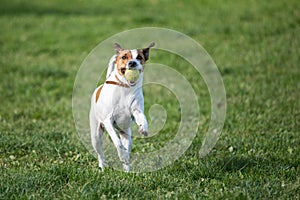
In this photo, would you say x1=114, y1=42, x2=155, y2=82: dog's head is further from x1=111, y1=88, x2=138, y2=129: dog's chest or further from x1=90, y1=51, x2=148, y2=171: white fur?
x1=111, y1=88, x2=138, y2=129: dog's chest

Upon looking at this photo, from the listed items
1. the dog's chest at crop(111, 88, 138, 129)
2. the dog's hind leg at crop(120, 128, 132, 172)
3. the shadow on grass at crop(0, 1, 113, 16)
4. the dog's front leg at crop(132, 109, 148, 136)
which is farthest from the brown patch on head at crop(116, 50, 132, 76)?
the shadow on grass at crop(0, 1, 113, 16)

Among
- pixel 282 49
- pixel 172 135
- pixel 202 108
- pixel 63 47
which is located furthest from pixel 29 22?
pixel 172 135

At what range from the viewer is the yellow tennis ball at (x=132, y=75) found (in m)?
5.36

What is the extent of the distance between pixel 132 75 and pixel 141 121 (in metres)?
0.45

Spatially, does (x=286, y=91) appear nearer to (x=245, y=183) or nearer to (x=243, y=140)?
(x=243, y=140)

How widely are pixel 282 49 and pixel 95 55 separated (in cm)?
430

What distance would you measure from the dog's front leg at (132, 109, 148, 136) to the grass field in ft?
1.66

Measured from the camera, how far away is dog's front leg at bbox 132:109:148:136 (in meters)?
5.37

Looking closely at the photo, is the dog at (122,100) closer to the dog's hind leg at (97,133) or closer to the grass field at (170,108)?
the dog's hind leg at (97,133)

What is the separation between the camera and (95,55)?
1309cm

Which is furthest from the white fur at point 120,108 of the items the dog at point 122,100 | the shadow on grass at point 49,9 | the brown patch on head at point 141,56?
the shadow on grass at point 49,9

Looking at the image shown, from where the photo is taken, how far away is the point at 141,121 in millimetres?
5402

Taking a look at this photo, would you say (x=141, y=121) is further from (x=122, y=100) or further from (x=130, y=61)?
(x=130, y=61)

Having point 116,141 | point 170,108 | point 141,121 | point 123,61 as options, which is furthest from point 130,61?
point 170,108
